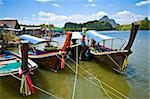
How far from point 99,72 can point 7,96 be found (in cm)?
513

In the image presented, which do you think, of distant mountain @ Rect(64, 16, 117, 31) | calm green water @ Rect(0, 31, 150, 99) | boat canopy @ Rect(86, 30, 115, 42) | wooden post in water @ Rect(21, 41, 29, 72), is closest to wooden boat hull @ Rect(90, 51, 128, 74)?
calm green water @ Rect(0, 31, 150, 99)

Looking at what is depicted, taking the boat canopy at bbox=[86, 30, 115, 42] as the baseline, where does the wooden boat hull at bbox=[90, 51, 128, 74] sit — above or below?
below

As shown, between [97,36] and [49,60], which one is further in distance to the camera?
[97,36]

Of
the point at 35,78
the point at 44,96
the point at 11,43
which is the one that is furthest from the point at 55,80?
the point at 11,43

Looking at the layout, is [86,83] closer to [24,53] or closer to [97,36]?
[24,53]

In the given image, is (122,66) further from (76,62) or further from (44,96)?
(44,96)

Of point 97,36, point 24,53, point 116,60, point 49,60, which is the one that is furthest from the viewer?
point 97,36

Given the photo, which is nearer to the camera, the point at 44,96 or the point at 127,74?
the point at 44,96

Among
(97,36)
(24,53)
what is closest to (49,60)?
(97,36)

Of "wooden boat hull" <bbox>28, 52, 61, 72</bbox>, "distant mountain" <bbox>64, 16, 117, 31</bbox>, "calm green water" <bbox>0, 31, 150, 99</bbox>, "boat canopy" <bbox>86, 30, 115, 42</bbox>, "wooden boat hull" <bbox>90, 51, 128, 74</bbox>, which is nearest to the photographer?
"calm green water" <bbox>0, 31, 150, 99</bbox>

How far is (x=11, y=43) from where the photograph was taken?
21.3 m

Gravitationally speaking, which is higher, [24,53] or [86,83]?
[24,53]

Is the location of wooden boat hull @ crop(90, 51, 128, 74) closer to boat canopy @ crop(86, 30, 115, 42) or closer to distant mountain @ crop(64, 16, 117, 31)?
boat canopy @ crop(86, 30, 115, 42)

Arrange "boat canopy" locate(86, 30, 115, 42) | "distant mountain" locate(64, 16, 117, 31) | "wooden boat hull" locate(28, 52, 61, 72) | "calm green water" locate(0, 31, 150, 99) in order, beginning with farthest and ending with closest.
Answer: "distant mountain" locate(64, 16, 117, 31) → "boat canopy" locate(86, 30, 115, 42) → "wooden boat hull" locate(28, 52, 61, 72) → "calm green water" locate(0, 31, 150, 99)
